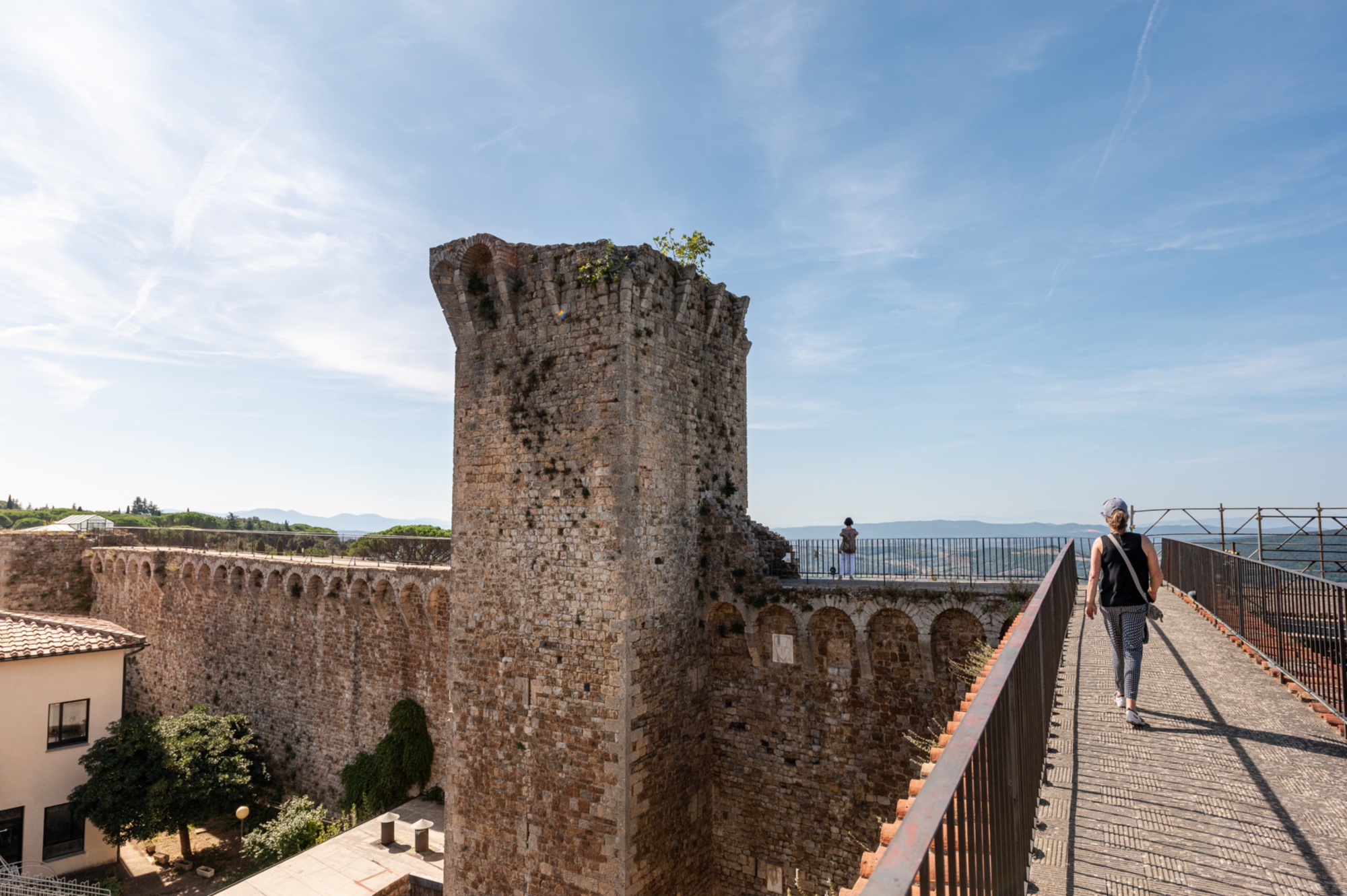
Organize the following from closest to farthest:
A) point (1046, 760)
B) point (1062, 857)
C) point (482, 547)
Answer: point (1062, 857)
point (1046, 760)
point (482, 547)

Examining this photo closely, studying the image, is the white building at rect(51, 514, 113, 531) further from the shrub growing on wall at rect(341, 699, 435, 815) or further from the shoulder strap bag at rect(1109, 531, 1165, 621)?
the shoulder strap bag at rect(1109, 531, 1165, 621)

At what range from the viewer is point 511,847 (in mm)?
12070

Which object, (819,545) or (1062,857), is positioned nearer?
(1062,857)

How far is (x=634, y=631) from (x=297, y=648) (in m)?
16.1

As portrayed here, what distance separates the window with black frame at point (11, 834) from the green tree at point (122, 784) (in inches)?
47.2

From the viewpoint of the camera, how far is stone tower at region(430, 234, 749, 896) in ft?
37.7

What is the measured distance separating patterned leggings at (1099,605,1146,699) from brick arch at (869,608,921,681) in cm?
597

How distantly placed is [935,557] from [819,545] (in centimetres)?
225

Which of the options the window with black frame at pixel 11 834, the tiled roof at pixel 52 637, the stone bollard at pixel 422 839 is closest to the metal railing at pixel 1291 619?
the stone bollard at pixel 422 839

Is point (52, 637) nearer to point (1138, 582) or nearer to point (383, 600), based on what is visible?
point (383, 600)

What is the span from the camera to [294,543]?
25.4 meters

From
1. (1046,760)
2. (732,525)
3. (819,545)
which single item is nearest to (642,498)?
(732,525)

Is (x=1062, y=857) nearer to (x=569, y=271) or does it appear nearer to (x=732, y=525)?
(x=732, y=525)

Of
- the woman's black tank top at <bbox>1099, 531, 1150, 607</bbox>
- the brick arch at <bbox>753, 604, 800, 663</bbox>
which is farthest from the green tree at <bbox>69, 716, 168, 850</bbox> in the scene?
the woman's black tank top at <bbox>1099, 531, 1150, 607</bbox>
